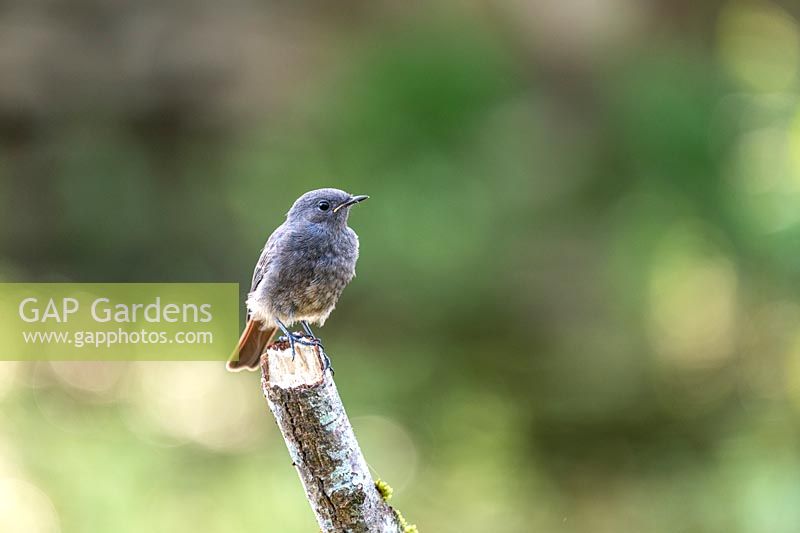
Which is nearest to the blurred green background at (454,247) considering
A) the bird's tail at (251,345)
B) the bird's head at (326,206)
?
the bird's tail at (251,345)

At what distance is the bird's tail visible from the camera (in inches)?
76.2

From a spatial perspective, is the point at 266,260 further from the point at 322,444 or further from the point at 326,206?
the point at 322,444

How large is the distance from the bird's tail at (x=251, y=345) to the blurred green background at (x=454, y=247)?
5.28ft

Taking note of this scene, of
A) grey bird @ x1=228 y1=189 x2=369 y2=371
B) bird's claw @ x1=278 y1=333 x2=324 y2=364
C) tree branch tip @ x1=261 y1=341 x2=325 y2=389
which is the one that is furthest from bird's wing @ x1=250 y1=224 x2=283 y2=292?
tree branch tip @ x1=261 y1=341 x2=325 y2=389

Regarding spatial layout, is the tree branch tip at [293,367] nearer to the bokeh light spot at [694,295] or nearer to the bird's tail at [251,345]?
the bird's tail at [251,345]

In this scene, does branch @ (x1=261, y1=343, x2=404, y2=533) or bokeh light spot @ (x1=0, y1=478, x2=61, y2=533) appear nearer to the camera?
branch @ (x1=261, y1=343, x2=404, y2=533)

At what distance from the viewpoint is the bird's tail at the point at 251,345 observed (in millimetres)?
1937

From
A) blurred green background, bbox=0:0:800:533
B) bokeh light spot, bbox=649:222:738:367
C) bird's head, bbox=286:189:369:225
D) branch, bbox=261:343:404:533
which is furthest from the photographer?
bokeh light spot, bbox=649:222:738:367

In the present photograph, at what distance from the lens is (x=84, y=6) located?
5.07 meters

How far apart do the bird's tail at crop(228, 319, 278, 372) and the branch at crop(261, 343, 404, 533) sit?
1.68ft

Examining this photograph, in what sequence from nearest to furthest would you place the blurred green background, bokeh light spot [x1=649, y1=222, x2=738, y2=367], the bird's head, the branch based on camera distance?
the branch, the bird's head, the blurred green background, bokeh light spot [x1=649, y1=222, x2=738, y2=367]

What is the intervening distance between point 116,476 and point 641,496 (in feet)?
7.97

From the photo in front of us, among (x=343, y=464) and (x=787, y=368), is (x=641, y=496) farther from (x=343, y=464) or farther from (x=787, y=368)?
(x=343, y=464)

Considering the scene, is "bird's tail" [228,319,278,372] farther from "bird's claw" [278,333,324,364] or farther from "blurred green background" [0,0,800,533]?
"blurred green background" [0,0,800,533]
